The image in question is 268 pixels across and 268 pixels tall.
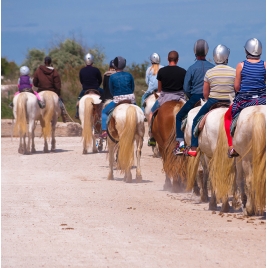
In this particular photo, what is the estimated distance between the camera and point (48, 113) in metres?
25.1

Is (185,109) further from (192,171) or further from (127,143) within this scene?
(127,143)

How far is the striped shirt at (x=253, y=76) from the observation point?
39.1 ft

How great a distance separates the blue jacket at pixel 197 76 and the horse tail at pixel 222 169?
2150 millimetres

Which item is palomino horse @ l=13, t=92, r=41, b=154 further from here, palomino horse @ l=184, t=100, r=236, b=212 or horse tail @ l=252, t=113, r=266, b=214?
horse tail @ l=252, t=113, r=266, b=214

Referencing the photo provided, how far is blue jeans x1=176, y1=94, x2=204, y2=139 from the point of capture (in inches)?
581

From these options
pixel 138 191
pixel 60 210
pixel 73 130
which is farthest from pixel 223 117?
pixel 73 130

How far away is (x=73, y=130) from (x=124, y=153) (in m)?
14.9

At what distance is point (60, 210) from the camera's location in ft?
42.9

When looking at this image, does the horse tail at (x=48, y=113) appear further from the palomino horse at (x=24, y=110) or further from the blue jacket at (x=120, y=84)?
the blue jacket at (x=120, y=84)

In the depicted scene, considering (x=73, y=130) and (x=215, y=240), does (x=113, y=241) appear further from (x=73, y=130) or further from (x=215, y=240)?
(x=73, y=130)

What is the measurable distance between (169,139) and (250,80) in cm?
398

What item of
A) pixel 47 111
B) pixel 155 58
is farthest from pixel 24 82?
pixel 155 58

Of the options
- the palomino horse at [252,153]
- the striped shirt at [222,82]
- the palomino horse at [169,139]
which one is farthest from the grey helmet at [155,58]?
the palomino horse at [252,153]

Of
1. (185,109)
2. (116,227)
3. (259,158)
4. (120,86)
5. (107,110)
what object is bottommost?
(116,227)
